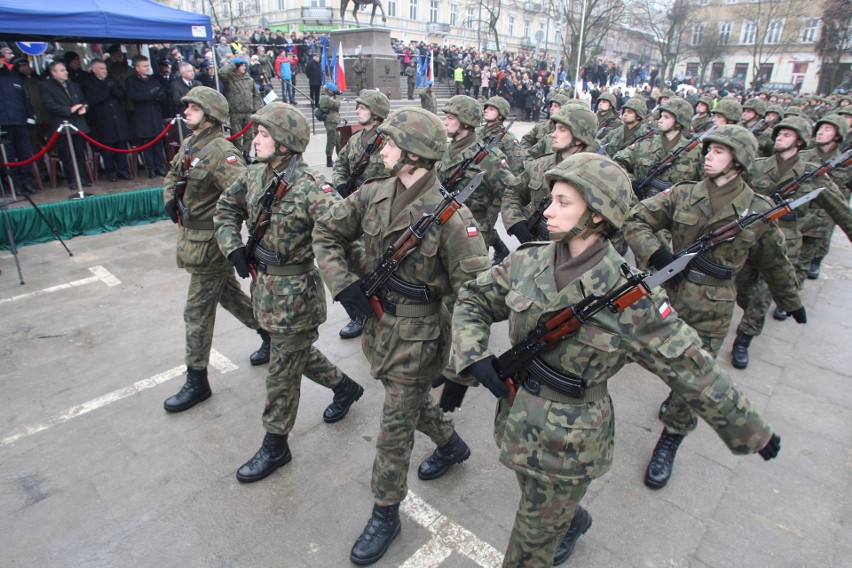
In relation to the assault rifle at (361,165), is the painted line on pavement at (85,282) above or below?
below

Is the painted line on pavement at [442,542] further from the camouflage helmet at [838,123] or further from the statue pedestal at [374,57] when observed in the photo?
the statue pedestal at [374,57]

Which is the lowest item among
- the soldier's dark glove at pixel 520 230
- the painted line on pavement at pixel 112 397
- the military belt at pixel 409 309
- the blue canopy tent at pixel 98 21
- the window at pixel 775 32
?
the painted line on pavement at pixel 112 397

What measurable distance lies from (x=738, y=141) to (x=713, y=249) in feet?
2.38

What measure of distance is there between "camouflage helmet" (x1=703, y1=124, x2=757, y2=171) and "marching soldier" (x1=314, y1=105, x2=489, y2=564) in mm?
1915

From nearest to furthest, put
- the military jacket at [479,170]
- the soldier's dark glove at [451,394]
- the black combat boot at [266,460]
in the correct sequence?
the soldier's dark glove at [451,394] < the black combat boot at [266,460] < the military jacket at [479,170]

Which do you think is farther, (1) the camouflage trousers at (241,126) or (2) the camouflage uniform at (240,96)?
(1) the camouflage trousers at (241,126)

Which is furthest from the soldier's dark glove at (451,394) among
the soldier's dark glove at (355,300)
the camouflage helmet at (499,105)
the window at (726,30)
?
the window at (726,30)

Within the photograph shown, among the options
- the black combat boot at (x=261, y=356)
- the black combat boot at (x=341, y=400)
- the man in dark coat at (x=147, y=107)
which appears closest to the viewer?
the black combat boot at (x=341, y=400)

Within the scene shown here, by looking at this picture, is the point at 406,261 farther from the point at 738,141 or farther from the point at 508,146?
the point at 508,146

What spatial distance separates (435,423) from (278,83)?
2114cm

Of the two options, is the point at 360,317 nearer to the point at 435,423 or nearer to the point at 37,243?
the point at 435,423

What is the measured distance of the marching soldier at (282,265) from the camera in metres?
3.41

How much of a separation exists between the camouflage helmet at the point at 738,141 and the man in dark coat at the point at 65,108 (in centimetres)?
976

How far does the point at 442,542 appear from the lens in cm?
313
